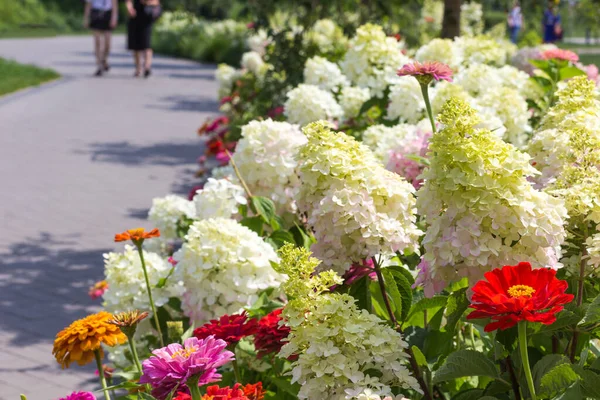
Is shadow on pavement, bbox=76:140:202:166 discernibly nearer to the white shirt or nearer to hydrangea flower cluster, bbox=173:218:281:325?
the white shirt

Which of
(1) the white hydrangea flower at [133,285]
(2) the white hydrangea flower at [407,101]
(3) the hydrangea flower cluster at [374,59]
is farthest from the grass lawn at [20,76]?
(1) the white hydrangea flower at [133,285]

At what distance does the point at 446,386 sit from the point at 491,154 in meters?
0.80

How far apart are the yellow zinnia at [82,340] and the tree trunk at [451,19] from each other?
16.9ft

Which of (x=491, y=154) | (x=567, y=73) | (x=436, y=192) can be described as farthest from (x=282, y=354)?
(x=567, y=73)

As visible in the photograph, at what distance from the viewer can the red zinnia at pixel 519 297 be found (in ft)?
4.83

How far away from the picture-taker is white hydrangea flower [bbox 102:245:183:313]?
328cm

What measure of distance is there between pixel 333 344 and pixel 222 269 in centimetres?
112

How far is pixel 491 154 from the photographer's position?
1.77 meters

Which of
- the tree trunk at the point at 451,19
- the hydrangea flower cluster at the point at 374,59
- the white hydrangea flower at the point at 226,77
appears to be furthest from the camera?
the white hydrangea flower at the point at 226,77

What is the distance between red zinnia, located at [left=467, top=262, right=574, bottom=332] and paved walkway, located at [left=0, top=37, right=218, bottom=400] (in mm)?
3094

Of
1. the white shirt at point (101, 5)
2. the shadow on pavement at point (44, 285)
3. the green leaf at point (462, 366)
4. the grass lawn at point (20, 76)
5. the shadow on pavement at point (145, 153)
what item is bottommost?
the grass lawn at point (20, 76)

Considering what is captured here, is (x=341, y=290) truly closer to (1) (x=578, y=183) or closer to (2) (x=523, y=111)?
(1) (x=578, y=183)

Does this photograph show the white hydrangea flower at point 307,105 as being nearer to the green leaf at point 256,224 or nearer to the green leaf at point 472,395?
the green leaf at point 256,224

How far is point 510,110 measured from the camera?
11.9 ft
